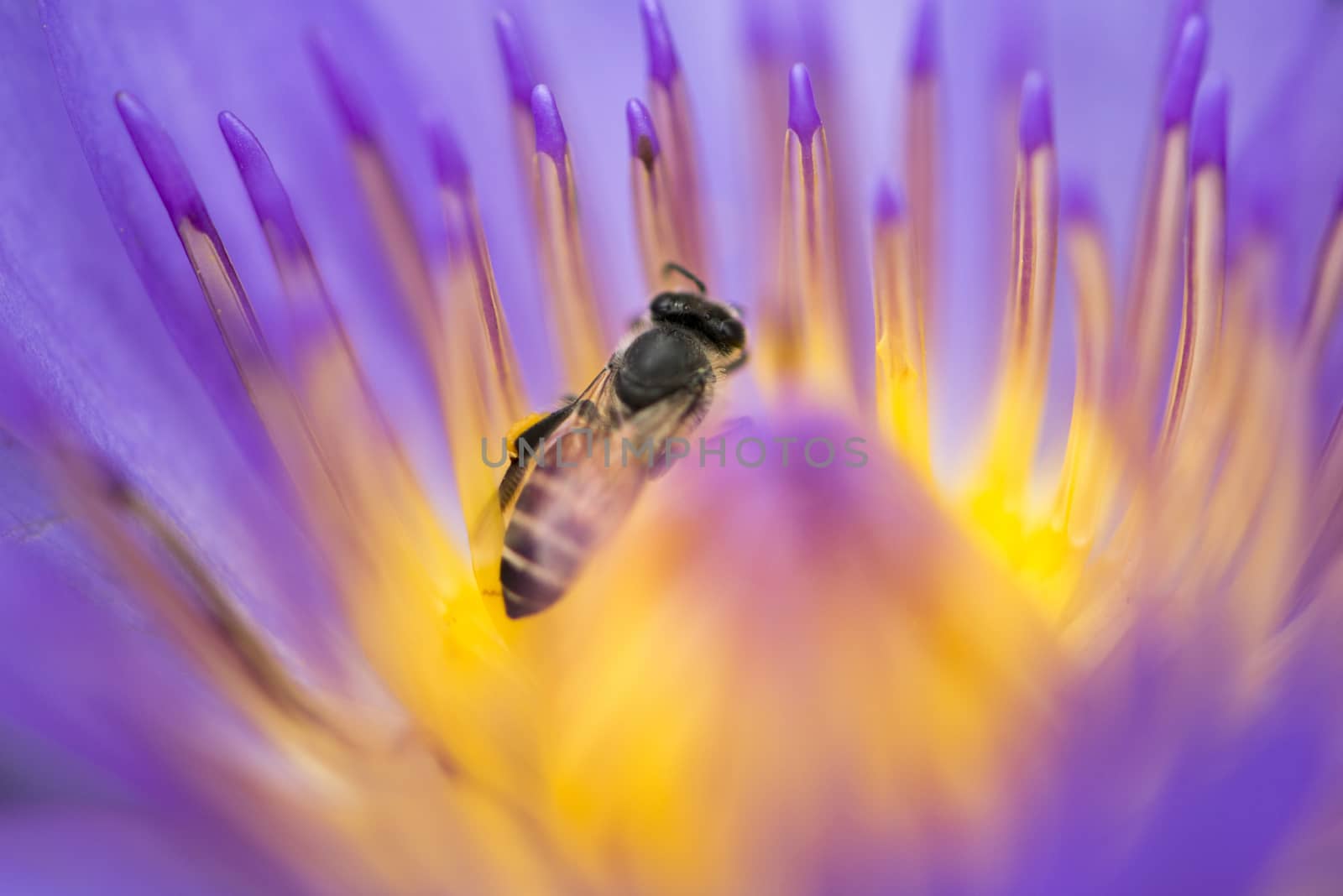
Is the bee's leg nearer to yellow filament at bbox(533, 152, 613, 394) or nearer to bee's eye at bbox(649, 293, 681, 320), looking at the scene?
bee's eye at bbox(649, 293, 681, 320)

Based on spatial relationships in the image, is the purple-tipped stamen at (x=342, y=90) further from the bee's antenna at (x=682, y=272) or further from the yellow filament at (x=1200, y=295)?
the yellow filament at (x=1200, y=295)

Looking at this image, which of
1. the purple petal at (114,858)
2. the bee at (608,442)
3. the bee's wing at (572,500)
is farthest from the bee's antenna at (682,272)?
the purple petal at (114,858)

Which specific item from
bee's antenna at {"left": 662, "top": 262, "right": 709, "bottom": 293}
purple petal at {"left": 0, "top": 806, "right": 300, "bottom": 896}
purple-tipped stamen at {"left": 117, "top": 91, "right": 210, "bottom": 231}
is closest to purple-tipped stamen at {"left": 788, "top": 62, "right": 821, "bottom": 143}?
bee's antenna at {"left": 662, "top": 262, "right": 709, "bottom": 293}

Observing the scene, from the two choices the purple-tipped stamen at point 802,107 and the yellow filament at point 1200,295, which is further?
the purple-tipped stamen at point 802,107

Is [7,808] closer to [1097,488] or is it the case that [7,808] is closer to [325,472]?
[325,472]

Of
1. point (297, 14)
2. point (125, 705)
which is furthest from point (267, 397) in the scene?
point (297, 14)

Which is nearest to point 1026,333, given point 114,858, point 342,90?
point 342,90

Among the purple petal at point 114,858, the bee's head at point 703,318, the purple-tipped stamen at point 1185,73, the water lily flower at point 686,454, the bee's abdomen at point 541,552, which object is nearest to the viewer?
the water lily flower at point 686,454
